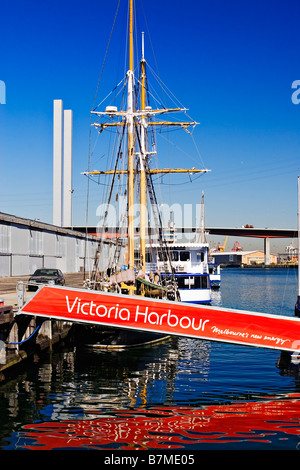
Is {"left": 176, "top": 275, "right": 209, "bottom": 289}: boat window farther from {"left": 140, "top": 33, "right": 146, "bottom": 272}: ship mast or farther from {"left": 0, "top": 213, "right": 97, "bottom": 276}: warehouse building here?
{"left": 0, "top": 213, "right": 97, "bottom": 276}: warehouse building

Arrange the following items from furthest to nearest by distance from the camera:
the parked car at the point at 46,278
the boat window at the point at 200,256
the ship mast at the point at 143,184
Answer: the boat window at the point at 200,256 < the ship mast at the point at 143,184 < the parked car at the point at 46,278

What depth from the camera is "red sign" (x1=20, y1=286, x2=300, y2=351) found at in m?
14.1

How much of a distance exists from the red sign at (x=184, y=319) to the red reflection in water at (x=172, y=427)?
73.7 inches

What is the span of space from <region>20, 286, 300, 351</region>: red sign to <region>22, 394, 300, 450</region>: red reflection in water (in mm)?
1871

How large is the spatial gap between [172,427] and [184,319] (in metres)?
3.42

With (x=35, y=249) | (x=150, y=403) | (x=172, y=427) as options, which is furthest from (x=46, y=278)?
(x=172, y=427)

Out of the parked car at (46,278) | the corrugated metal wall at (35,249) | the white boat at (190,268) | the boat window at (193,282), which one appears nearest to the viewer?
the parked car at (46,278)

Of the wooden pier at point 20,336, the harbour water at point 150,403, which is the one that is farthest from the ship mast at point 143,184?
the harbour water at point 150,403

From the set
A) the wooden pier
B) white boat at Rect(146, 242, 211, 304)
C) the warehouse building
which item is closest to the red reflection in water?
the wooden pier

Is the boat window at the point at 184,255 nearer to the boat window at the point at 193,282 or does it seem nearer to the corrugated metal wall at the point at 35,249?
the boat window at the point at 193,282

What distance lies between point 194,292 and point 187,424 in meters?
25.4

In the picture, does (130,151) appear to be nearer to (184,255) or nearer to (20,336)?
(20,336)

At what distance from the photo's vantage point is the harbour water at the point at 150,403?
10.7m
